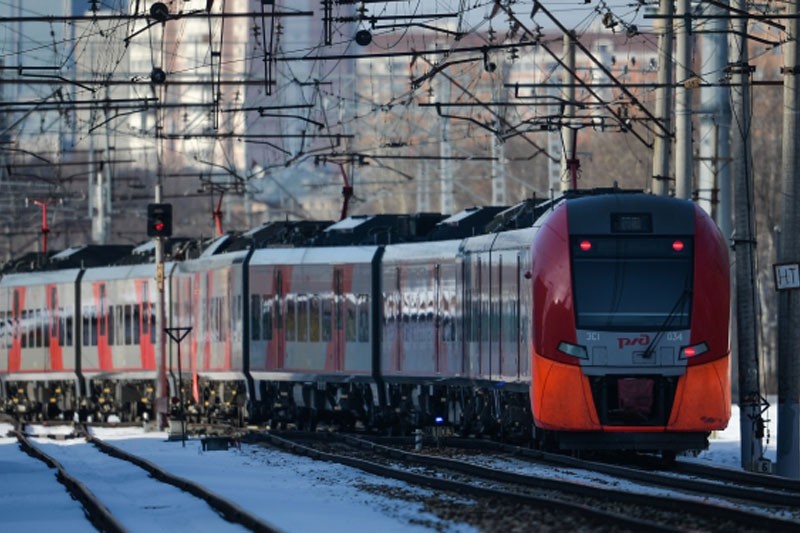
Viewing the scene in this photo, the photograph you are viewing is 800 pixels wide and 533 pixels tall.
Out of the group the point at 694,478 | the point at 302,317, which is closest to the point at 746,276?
the point at 694,478

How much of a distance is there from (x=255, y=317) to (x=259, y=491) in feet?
65.7

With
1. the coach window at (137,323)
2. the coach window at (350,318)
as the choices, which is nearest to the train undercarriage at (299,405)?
the coach window at (350,318)

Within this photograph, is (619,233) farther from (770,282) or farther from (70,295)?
(770,282)

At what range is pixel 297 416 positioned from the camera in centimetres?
4075

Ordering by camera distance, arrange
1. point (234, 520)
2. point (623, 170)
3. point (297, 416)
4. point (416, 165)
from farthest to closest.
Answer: point (416, 165) < point (623, 170) < point (297, 416) < point (234, 520)

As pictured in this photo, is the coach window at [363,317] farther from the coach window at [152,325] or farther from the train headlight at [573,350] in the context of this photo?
the train headlight at [573,350]

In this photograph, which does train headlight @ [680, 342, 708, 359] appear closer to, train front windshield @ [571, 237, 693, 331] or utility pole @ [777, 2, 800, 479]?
train front windshield @ [571, 237, 693, 331]

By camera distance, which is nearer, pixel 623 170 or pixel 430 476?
pixel 430 476

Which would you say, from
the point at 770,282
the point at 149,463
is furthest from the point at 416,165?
the point at 149,463

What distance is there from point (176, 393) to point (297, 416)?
7280mm

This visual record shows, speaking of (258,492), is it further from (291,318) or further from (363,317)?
(291,318)

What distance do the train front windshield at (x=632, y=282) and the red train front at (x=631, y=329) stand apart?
0.04ft

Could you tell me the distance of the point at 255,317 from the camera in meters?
41.7

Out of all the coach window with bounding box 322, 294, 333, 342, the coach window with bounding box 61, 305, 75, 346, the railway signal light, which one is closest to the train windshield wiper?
the coach window with bounding box 322, 294, 333, 342
